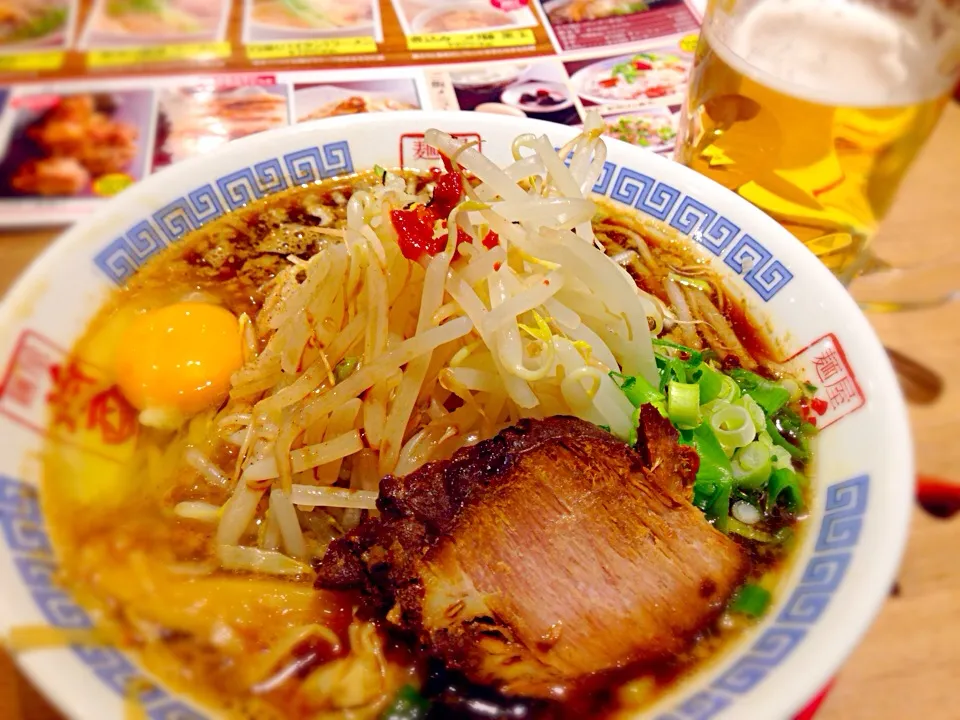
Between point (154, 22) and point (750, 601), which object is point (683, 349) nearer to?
point (750, 601)

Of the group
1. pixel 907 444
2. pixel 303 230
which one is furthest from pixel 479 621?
pixel 303 230

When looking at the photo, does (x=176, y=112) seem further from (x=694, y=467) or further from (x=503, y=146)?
(x=694, y=467)

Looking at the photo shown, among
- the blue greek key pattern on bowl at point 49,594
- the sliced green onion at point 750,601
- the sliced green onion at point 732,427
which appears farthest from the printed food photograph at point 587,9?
the blue greek key pattern on bowl at point 49,594

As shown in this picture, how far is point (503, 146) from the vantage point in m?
2.08

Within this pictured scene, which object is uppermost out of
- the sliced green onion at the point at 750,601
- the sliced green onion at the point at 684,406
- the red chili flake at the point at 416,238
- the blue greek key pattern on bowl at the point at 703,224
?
the red chili flake at the point at 416,238

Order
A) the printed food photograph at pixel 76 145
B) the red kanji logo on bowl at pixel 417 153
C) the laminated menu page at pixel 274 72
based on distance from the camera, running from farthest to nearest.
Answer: the laminated menu page at pixel 274 72
the printed food photograph at pixel 76 145
the red kanji logo on bowl at pixel 417 153

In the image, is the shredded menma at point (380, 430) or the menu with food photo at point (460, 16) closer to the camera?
the shredded menma at point (380, 430)

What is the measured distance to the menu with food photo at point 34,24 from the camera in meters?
3.00

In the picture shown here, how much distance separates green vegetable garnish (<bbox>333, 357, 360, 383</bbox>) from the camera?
1.55m

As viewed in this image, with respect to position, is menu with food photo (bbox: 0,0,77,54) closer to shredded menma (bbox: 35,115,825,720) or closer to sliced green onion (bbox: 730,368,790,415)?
shredded menma (bbox: 35,115,825,720)

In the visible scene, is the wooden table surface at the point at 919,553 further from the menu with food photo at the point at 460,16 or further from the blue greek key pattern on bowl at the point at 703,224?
the menu with food photo at the point at 460,16

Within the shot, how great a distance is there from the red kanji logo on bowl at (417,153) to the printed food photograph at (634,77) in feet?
3.20

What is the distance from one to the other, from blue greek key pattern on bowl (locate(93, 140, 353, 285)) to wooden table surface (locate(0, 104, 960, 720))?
2.21ft

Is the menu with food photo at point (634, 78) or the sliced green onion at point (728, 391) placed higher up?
the menu with food photo at point (634, 78)
